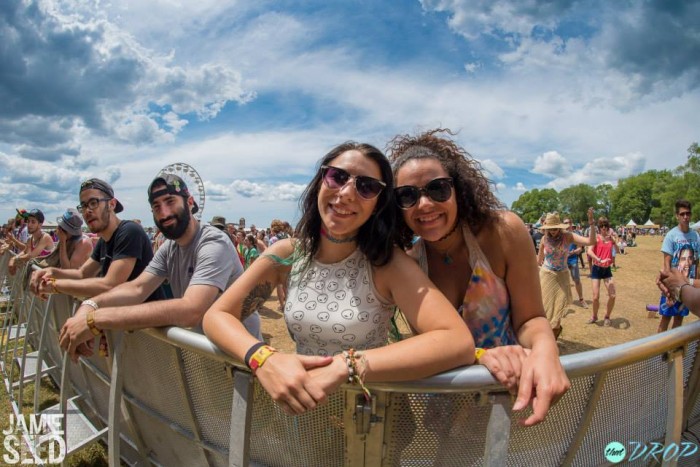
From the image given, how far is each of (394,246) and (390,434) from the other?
0.75 m

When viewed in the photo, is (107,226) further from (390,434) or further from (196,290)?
(390,434)

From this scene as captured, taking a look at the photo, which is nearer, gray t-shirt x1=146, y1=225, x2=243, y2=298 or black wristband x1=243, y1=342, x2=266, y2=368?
black wristband x1=243, y1=342, x2=266, y2=368

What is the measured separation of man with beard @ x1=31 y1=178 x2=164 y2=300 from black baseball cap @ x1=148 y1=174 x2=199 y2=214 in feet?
2.07

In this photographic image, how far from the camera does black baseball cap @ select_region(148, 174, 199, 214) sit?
109 inches

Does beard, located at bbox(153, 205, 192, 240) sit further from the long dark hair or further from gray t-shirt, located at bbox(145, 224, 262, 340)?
the long dark hair

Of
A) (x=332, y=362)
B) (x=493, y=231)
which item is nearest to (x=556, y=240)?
(x=493, y=231)

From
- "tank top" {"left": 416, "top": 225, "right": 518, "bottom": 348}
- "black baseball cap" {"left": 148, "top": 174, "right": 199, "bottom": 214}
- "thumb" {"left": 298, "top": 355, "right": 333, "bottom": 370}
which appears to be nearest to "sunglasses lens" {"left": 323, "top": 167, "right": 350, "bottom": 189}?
"tank top" {"left": 416, "top": 225, "right": 518, "bottom": 348}

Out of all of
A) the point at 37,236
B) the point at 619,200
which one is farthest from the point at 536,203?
the point at 37,236

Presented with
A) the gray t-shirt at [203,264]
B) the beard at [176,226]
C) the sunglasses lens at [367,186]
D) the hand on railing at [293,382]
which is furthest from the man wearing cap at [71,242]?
the hand on railing at [293,382]

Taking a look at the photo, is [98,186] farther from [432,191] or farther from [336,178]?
[432,191]

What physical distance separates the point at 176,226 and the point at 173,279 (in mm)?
414

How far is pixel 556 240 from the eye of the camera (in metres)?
6.99

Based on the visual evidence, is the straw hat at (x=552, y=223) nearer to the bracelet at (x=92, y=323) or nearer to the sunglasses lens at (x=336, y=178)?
the sunglasses lens at (x=336, y=178)

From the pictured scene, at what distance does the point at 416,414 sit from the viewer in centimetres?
123
